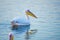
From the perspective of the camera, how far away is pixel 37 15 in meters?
6.95

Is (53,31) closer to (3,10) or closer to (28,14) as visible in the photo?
(28,14)

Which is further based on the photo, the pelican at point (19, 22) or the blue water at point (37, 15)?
the pelican at point (19, 22)

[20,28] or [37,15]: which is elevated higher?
[37,15]

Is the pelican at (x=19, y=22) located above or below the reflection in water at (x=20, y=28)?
above

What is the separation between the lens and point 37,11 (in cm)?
741

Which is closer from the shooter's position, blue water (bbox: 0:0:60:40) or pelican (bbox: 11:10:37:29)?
blue water (bbox: 0:0:60:40)

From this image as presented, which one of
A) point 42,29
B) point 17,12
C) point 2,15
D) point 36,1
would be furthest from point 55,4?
point 42,29

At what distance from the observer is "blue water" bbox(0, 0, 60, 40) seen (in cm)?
546

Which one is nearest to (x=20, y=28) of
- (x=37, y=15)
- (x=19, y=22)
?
(x=19, y=22)

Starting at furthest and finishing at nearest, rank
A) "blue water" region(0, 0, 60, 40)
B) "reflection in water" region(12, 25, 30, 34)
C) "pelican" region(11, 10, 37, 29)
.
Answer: "pelican" region(11, 10, 37, 29)
"reflection in water" region(12, 25, 30, 34)
"blue water" region(0, 0, 60, 40)

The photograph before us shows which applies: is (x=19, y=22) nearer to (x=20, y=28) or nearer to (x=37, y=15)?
(x=20, y=28)

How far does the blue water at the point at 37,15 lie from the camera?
546 cm

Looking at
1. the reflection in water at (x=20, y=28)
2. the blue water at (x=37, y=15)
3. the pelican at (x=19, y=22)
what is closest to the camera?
the blue water at (x=37, y=15)

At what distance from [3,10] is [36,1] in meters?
1.59
